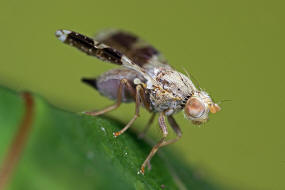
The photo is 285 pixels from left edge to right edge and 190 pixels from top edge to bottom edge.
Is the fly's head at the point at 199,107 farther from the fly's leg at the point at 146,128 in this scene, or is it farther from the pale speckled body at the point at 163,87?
the fly's leg at the point at 146,128

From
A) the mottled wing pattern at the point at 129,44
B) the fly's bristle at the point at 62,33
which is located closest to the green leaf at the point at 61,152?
the fly's bristle at the point at 62,33

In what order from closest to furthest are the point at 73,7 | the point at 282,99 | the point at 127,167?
the point at 127,167 < the point at 282,99 < the point at 73,7

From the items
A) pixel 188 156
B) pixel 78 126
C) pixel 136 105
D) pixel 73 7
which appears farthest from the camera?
pixel 73 7

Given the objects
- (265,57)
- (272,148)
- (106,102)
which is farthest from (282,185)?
(106,102)

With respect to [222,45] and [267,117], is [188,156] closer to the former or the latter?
[267,117]

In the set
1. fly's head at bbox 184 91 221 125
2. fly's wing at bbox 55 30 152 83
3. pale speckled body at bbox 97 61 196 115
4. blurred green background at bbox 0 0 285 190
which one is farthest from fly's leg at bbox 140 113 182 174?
blurred green background at bbox 0 0 285 190

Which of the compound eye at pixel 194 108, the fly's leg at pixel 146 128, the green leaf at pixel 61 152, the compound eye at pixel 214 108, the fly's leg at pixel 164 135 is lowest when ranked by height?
the fly's leg at pixel 146 128

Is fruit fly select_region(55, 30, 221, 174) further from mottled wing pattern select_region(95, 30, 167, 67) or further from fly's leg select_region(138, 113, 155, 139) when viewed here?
mottled wing pattern select_region(95, 30, 167, 67)

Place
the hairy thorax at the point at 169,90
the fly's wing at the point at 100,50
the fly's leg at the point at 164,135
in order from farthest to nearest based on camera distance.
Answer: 1. the hairy thorax at the point at 169,90
2. the fly's wing at the point at 100,50
3. the fly's leg at the point at 164,135

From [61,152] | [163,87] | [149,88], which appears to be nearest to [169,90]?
[163,87]
